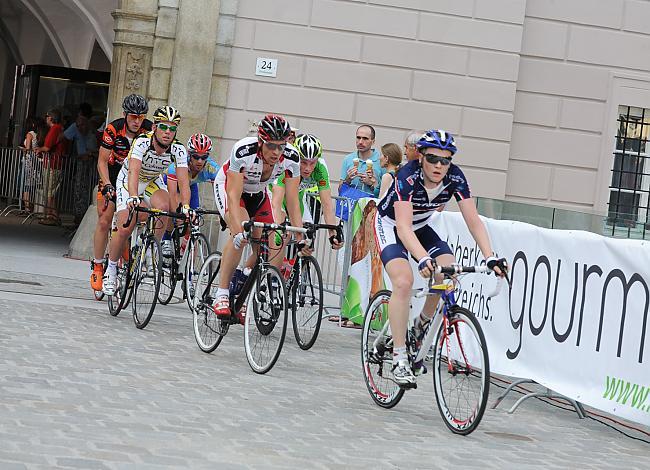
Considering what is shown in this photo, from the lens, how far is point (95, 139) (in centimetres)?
2452

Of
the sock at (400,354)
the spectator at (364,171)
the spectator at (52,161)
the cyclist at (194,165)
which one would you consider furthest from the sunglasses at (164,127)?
the spectator at (52,161)

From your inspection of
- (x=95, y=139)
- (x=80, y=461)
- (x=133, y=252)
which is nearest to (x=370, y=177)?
(x=133, y=252)

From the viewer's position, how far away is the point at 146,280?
11.1 meters

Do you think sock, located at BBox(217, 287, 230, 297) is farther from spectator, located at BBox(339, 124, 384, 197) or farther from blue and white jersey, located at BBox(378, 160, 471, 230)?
spectator, located at BBox(339, 124, 384, 197)

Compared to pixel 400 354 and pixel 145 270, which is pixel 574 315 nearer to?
pixel 400 354

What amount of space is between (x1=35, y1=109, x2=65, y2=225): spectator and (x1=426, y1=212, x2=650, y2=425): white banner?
580 inches

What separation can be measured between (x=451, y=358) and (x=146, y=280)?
4155 millimetres

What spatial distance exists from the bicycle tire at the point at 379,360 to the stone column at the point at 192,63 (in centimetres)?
924

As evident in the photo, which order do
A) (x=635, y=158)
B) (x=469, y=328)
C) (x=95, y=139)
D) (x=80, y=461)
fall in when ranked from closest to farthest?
(x=80, y=461)
(x=469, y=328)
(x=635, y=158)
(x=95, y=139)

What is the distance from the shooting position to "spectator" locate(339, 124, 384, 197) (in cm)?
1448

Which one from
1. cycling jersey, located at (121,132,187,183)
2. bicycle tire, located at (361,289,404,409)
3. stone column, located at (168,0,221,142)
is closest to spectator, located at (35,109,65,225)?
stone column, located at (168,0,221,142)

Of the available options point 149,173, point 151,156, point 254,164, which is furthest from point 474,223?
point 149,173

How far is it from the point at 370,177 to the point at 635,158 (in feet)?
20.7

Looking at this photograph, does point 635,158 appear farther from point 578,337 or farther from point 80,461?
point 80,461
